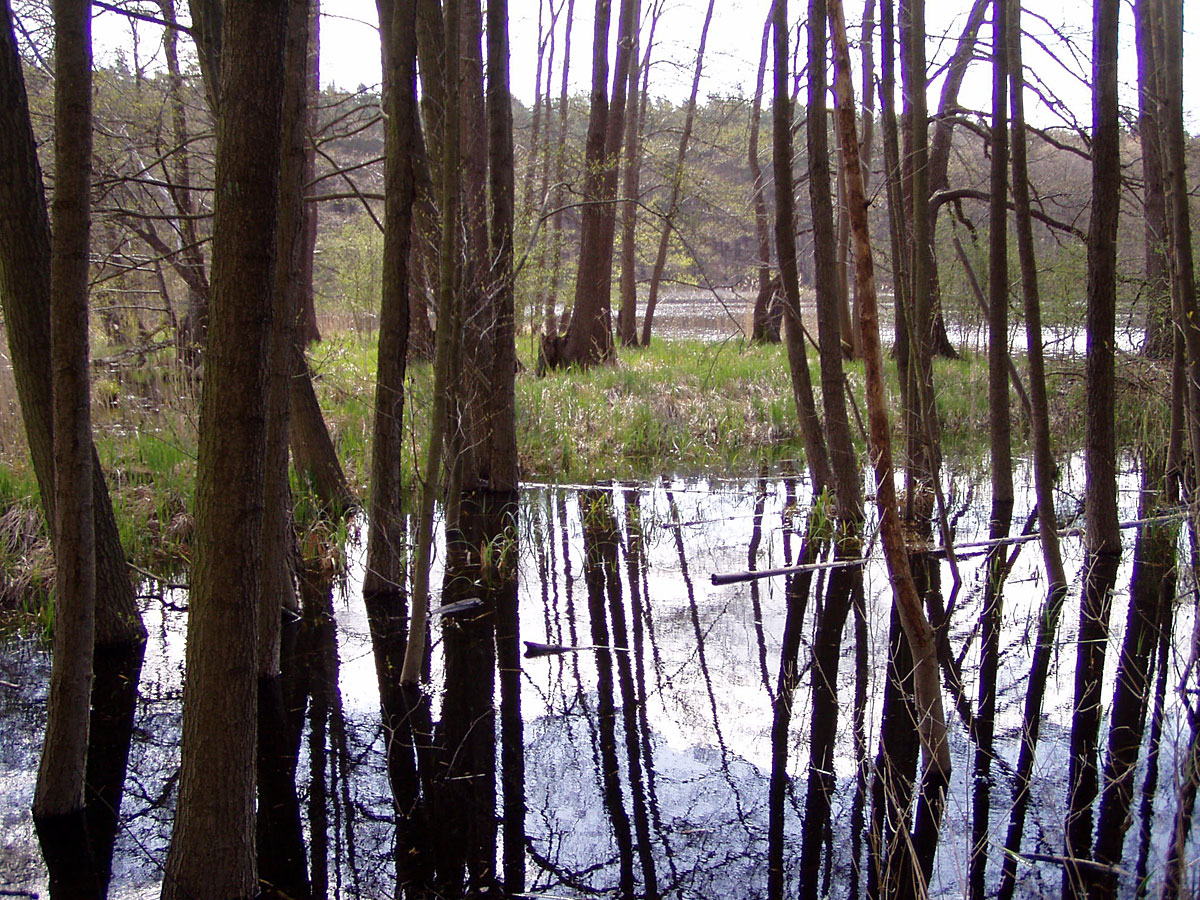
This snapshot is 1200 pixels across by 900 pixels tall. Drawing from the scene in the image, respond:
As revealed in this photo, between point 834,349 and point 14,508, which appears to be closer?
point 14,508

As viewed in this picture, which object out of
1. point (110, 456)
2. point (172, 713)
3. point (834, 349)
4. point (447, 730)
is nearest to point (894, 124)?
point (834, 349)

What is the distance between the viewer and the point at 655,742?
4465mm

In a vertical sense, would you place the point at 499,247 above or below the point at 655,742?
above

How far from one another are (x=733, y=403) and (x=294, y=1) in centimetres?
890

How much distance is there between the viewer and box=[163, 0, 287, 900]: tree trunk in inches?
105

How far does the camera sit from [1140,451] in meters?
10.5

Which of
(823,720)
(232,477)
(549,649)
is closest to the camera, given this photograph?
(232,477)

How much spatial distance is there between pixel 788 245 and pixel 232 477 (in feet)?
18.2

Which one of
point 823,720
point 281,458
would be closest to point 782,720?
point 823,720

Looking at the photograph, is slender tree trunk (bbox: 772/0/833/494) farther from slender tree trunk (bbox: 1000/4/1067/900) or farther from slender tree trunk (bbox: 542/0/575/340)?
slender tree trunk (bbox: 542/0/575/340)

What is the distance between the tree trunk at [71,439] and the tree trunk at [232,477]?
0.73 meters

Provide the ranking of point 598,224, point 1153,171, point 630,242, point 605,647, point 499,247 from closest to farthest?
point 605,647, point 499,247, point 1153,171, point 598,224, point 630,242

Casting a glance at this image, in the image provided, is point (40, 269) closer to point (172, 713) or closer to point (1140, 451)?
point (172, 713)

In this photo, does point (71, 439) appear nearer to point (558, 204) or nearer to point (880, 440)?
point (880, 440)
